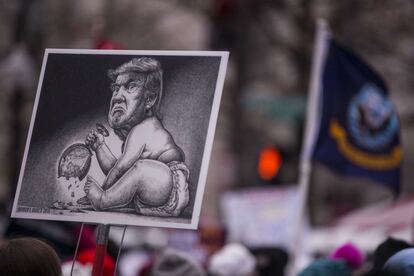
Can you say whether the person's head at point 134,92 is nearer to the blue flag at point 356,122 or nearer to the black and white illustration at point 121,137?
the black and white illustration at point 121,137

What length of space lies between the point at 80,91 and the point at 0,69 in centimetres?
1430

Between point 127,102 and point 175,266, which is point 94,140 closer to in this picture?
point 127,102

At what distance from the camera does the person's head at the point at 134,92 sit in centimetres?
444

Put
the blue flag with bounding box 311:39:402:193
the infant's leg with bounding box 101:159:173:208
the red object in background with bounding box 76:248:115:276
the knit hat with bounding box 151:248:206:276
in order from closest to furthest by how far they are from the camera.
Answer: the infant's leg with bounding box 101:159:173:208 < the red object in background with bounding box 76:248:115:276 < the knit hat with bounding box 151:248:206:276 < the blue flag with bounding box 311:39:402:193

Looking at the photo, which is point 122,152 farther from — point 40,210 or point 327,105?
point 327,105

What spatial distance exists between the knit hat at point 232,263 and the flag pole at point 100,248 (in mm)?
4452

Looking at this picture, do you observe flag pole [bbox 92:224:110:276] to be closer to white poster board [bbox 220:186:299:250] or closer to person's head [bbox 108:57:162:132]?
person's head [bbox 108:57:162:132]

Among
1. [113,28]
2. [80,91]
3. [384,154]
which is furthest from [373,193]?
[80,91]

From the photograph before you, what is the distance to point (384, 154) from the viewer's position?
9.99 m

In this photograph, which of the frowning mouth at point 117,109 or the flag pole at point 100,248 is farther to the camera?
the frowning mouth at point 117,109

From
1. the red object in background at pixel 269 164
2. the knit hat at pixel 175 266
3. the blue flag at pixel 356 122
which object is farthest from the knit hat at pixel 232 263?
the red object in background at pixel 269 164

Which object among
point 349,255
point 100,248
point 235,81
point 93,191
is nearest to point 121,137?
point 93,191

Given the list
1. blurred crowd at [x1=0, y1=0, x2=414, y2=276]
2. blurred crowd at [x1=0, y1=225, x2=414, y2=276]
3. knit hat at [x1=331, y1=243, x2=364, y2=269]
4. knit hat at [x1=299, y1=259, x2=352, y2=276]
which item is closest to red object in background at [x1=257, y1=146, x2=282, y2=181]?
blurred crowd at [x1=0, y1=0, x2=414, y2=276]

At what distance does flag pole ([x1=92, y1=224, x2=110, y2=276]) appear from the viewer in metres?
4.33
